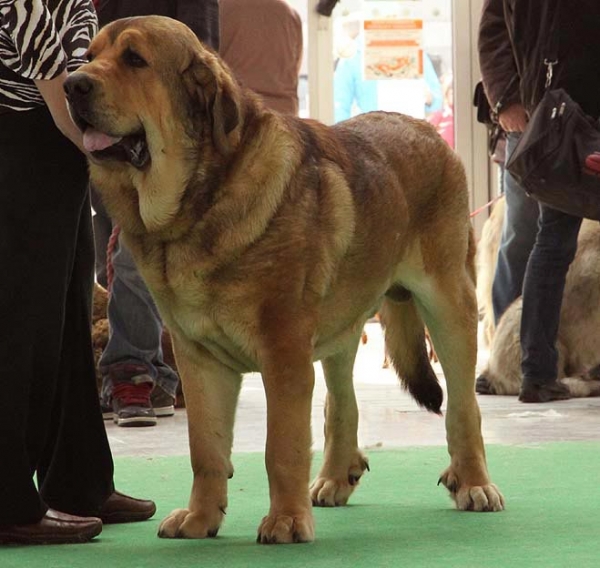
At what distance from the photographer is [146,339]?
5449mm

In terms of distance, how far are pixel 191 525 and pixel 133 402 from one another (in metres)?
2.37

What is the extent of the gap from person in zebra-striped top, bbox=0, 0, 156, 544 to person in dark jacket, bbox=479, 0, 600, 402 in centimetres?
270

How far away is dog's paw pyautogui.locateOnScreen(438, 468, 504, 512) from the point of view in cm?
338

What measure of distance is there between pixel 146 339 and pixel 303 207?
8.35 ft

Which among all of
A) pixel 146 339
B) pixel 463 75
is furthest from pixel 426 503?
pixel 463 75

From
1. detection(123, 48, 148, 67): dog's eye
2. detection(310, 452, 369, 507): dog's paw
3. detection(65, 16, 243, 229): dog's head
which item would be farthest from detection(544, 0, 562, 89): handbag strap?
detection(123, 48, 148, 67): dog's eye

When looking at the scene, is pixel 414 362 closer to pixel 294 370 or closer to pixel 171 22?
pixel 294 370

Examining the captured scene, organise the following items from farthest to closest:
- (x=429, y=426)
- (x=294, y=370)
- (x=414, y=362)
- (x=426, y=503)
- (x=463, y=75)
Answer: (x=463, y=75)
(x=429, y=426)
(x=414, y=362)
(x=426, y=503)
(x=294, y=370)

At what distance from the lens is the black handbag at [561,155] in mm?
4863

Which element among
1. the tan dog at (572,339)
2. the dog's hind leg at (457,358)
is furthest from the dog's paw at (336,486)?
the tan dog at (572,339)

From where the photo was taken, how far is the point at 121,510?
3.30m

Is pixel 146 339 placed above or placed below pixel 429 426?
above

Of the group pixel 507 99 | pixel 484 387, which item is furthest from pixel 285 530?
pixel 484 387

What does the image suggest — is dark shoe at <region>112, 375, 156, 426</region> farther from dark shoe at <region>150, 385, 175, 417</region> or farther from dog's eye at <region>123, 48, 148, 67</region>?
dog's eye at <region>123, 48, 148, 67</region>
